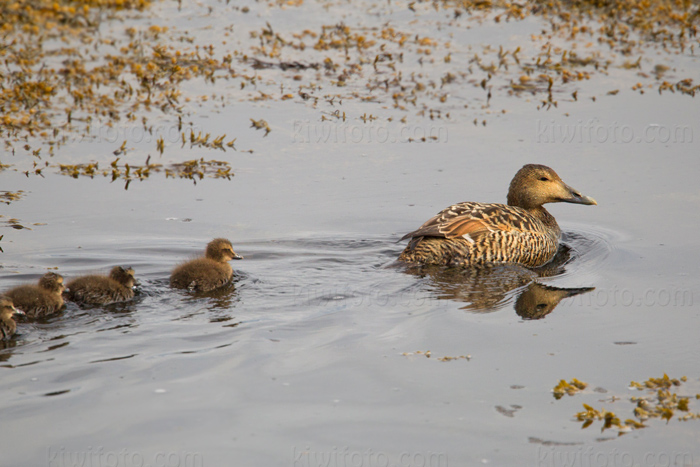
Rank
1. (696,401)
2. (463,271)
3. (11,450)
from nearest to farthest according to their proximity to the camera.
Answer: (11,450), (696,401), (463,271)

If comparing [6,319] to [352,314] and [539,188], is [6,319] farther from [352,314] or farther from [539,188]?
[539,188]

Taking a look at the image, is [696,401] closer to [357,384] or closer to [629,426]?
[629,426]

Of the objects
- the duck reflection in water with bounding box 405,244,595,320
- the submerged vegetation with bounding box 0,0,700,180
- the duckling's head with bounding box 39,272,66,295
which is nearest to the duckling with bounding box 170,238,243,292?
the duckling's head with bounding box 39,272,66,295

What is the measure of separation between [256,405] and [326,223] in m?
3.91

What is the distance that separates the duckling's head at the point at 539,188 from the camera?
29.3 ft

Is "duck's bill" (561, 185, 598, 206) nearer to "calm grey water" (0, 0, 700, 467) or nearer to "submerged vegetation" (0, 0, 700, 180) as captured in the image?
"calm grey water" (0, 0, 700, 467)

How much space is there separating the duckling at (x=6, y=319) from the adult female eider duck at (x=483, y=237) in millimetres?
3619

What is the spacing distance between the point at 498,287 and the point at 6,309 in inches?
164

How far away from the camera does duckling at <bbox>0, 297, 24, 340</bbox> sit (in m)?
5.92

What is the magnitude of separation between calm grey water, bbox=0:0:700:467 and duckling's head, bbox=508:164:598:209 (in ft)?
1.42

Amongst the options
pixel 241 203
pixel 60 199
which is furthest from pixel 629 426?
pixel 60 199

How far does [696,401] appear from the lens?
5395mm

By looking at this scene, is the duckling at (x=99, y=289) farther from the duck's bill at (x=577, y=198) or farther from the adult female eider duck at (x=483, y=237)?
the duck's bill at (x=577, y=198)

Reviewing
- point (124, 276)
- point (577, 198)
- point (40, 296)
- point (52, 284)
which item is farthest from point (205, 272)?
point (577, 198)
